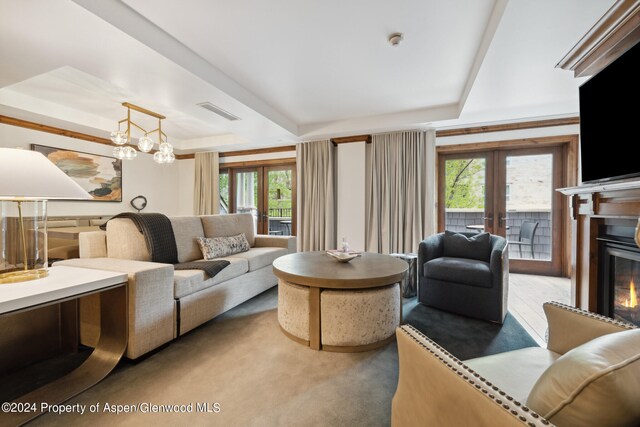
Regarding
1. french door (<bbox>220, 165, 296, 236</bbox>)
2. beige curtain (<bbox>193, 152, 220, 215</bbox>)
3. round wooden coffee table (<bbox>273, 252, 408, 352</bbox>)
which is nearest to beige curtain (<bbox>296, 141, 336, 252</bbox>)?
french door (<bbox>220, 165, 296, 236</bbox>)

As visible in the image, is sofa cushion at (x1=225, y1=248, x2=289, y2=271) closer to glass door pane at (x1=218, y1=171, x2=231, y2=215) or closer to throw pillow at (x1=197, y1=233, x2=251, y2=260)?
throw pillow at (x1=197, y1=233, x2=251, y2=260)

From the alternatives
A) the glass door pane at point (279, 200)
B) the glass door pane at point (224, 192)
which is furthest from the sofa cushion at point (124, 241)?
the glass door pane at point (224, 192)

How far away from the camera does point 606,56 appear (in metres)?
1.70

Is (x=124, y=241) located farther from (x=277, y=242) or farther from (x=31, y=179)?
(x=277, y=242)

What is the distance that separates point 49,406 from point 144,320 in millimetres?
535

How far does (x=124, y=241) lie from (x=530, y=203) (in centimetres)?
516

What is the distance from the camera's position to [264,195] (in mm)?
5512

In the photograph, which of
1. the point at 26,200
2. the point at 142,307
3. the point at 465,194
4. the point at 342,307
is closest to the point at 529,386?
the point at 342,307

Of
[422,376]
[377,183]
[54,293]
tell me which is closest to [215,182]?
[377,183]

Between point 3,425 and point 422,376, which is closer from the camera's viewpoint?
point 422,376

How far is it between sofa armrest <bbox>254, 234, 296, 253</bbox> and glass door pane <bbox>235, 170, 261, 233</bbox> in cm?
178

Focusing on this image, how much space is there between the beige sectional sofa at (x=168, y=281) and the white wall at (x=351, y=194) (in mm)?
1483

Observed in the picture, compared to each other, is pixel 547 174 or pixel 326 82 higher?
pixel 326 82

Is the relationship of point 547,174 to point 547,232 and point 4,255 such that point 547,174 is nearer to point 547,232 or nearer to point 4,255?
point 547,232
